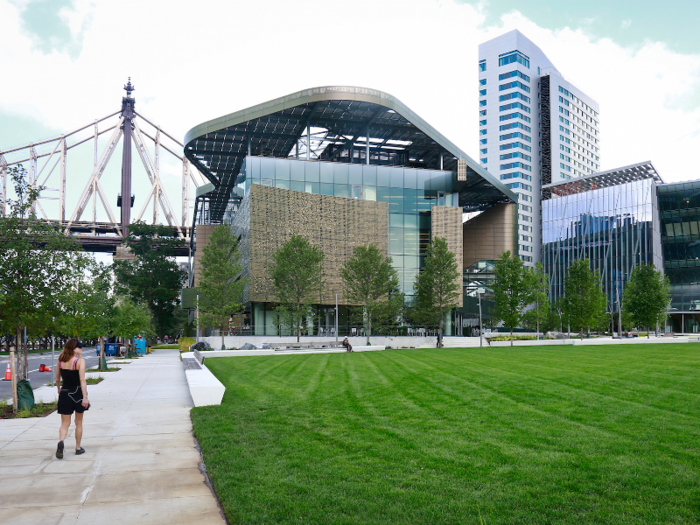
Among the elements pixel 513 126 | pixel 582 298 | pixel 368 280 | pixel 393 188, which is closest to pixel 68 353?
pixel 368 280

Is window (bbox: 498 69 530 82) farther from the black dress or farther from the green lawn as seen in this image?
the black dress

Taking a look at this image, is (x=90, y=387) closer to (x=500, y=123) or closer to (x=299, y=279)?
(x=299, y=279)

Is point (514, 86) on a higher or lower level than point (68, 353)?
higher

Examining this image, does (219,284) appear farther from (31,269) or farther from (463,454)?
(463,454)

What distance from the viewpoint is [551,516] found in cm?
571

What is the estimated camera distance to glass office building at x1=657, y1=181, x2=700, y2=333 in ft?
299

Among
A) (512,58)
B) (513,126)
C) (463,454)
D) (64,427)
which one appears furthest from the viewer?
(512,58)

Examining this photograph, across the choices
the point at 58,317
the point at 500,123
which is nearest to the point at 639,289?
the point at 58,317

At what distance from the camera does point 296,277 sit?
167ft

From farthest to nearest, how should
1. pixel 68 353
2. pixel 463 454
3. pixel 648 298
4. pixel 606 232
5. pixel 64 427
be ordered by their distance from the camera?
pixel 606 232 → pixel 648 298 → pixel 68 353 → pixel 64 427 → pixel 463 454

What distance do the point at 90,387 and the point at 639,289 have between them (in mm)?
58056

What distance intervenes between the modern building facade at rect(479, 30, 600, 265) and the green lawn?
123094 mm

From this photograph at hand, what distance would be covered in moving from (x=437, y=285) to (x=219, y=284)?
2147 centimetres

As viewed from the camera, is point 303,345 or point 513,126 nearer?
point 303,345
